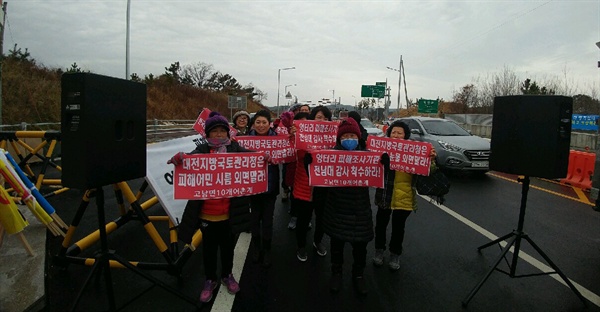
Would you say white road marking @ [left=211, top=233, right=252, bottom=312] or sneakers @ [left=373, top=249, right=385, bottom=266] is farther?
sneakers @ [left=373, top=249, right=385, bottom=266]

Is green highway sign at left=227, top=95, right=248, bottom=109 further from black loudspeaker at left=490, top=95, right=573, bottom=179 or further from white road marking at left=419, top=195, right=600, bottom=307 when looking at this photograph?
black loudspeaker at left=490, top=95, right=573, bottom=179

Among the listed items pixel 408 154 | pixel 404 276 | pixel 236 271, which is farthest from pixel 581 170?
pixel 236 271

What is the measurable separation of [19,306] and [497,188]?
9510 millimetres

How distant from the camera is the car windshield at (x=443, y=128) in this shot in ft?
37.7

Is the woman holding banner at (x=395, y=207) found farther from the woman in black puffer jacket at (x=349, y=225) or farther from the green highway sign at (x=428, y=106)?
the green highway sign at (x=428, y=106)

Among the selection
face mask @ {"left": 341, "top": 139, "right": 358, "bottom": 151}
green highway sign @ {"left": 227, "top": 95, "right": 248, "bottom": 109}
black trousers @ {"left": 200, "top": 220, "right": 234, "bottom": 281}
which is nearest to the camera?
black trousers @ {"left": 200, "top": 220, "right": 234, "bottom": 281}

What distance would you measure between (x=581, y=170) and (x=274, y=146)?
9.20 meters

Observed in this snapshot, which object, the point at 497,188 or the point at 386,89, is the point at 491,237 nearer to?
the point at 497,188

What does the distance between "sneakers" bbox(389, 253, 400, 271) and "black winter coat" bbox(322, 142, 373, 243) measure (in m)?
0.77

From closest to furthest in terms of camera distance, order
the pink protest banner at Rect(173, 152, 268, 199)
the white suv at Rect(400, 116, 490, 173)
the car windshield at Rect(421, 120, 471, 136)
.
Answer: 1. the pink protest banner at Rect(173, 152, 268, 199)
2. the white suv at Rect(400, 116, 490, 173)
3. the car windshield at Rect(421, 120, 471, 136)

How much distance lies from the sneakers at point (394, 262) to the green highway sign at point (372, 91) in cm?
5305

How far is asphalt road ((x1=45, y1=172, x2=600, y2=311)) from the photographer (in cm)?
327

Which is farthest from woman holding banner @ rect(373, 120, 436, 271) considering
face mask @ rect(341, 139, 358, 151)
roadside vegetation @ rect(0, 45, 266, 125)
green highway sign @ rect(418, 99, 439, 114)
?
green highway sign @ rect(418, 99, 439, 114)

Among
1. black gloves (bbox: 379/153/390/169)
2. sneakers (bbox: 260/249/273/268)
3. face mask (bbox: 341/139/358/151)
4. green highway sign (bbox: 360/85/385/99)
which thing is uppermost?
green highway sign (bbox: 360/85/385/99)
